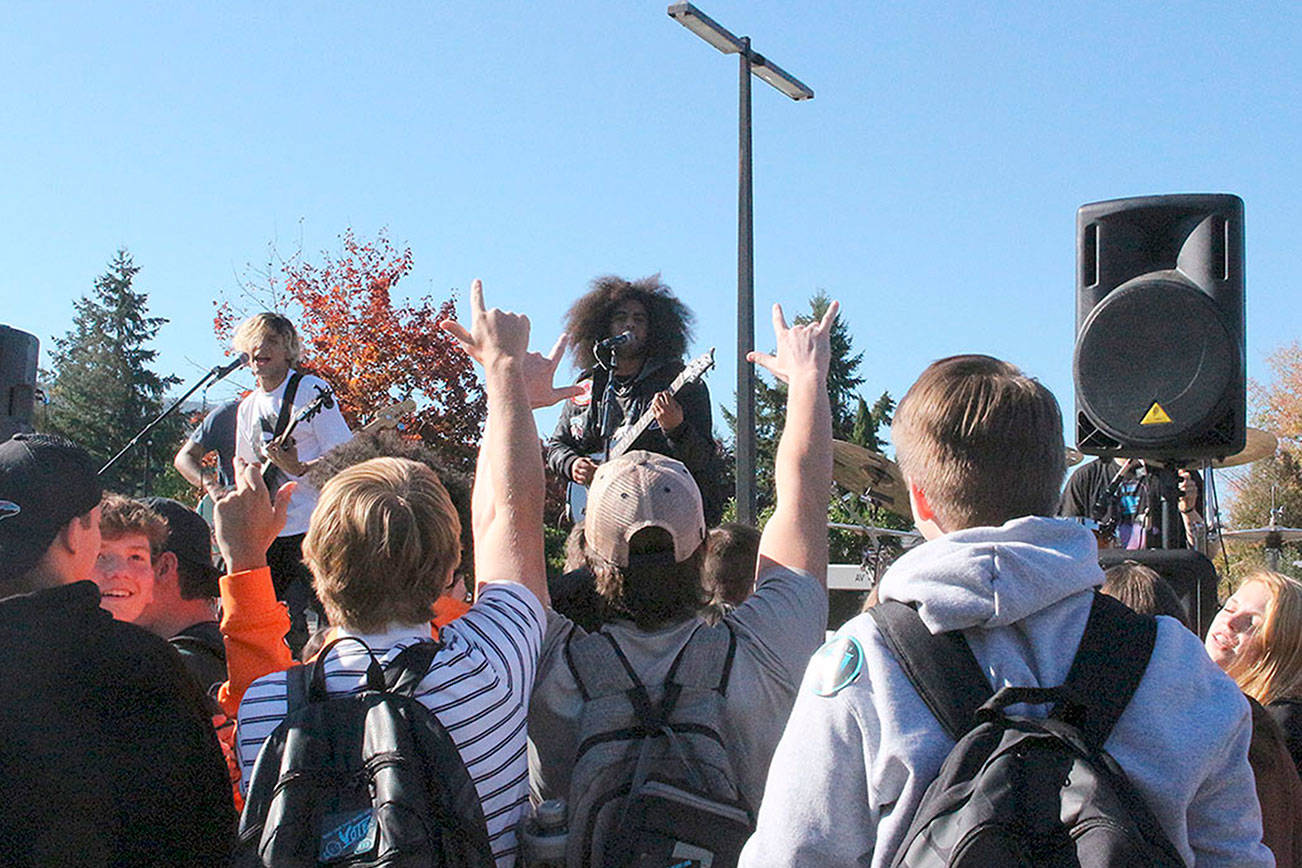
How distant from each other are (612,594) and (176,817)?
873mm

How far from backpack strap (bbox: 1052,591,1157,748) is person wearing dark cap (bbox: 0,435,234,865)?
1455 mm

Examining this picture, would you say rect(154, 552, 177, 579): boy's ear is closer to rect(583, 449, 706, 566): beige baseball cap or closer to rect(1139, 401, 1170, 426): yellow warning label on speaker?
rect(583, 449, 706, 566): beige baseball cap

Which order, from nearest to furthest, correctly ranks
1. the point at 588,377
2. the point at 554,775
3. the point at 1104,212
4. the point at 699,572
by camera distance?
the point at 554,775, the point at 699,572, the point at 1104,212, the point at 588,377

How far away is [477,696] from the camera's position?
227 cm

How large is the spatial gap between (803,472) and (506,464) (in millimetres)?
622

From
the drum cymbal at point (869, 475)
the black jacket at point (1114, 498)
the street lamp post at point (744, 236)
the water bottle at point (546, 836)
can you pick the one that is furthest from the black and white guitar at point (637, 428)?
the drum cymbal at point (869, 475)

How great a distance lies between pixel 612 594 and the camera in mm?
2547

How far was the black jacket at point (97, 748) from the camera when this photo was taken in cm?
209

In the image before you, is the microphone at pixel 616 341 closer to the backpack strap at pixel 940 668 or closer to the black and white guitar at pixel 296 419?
the black and white guitar at pixel 296 419

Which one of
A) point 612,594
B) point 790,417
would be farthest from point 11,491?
point 790,417

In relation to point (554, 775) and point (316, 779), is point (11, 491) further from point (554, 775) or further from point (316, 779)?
point (554, 775)

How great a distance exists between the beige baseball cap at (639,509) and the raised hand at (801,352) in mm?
417

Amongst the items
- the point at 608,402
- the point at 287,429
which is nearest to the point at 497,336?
the point at 608,402

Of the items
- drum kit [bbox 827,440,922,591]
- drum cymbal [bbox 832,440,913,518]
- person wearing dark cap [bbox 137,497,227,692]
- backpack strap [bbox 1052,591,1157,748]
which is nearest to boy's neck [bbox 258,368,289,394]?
person wearing dark cap [bbox 137,497,227,692]
